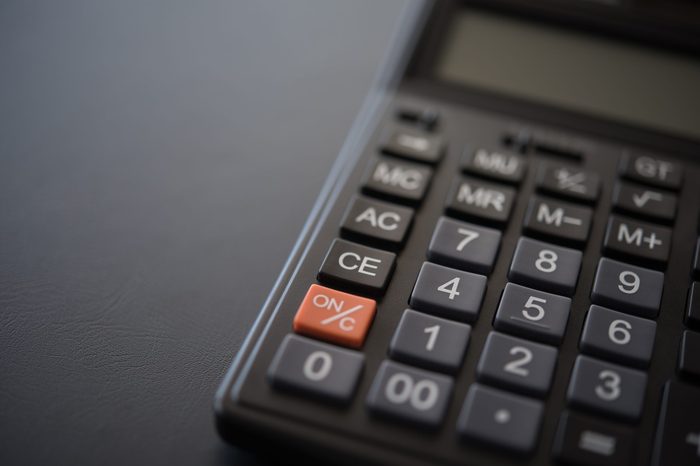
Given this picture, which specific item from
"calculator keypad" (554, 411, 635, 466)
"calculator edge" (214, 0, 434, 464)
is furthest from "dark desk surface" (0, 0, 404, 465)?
"calculator keypad" (554, 411, 635, 466)

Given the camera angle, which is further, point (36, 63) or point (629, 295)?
point (36, 63)

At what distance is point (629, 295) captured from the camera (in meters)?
0.33

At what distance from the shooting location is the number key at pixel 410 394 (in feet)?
0.93

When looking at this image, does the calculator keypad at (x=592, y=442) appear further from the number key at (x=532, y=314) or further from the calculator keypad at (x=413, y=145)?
the calculator keypad at (x=413, y=145)

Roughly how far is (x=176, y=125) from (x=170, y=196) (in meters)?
0.06

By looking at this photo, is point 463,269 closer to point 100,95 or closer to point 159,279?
point 159,279

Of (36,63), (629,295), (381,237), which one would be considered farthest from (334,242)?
(36,63)

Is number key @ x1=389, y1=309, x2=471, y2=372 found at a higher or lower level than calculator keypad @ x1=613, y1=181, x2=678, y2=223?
lower

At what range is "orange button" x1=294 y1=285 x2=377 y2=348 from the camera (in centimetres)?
31

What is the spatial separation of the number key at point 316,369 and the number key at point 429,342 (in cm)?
2

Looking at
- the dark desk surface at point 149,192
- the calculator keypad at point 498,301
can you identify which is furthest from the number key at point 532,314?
the dark desk surface at point 149,192

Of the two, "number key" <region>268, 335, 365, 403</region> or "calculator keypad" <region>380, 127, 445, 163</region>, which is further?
"calculator keypad" <region>380, 127, 445, 163</region>

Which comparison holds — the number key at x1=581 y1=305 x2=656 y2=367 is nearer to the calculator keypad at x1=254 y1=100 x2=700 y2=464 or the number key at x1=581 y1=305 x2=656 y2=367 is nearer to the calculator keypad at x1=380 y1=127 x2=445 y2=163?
the calculator keypad at x1=254 y1=100 x2=700 y2=464

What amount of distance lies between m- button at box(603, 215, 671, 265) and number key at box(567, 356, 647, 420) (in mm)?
65
